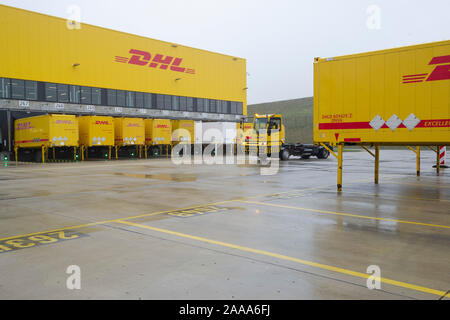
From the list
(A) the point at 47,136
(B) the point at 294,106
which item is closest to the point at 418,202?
(A) the point at 47,136

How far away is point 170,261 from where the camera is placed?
4.68 metres

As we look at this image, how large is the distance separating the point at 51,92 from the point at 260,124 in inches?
811

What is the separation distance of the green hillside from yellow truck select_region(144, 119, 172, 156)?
55.9 meters

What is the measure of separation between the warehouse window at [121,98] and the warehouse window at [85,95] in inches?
120

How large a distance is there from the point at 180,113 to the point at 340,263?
42168mm

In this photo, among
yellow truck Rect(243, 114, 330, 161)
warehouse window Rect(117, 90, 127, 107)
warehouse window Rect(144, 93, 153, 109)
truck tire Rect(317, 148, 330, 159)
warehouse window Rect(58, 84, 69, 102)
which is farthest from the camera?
warehouse window Rect(144, 93, 153, 109)

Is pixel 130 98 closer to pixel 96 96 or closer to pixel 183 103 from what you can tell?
pixel 96 96

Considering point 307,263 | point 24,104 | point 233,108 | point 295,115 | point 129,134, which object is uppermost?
point 295,115

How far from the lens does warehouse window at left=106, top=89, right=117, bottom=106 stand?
39.2 m

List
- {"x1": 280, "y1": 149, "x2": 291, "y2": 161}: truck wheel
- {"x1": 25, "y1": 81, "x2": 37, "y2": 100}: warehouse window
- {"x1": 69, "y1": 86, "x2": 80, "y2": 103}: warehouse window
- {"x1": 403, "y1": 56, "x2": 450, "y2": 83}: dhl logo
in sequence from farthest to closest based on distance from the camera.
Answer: {"x1": 69, "y1": 86, "x2": 80, "y2": 103}: warehouse window, {"x1": 25, "y1": 81, "x2": 37, "y2": 100}: warehouse window, {"x1": 280, "y1": 149, "x2": 291, "y2": 161}: truck wheel, {"x1": 403, "y1": 56, "x2": 450, "y2": 83}: dhl logo

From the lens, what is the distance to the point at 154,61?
43.3 meters

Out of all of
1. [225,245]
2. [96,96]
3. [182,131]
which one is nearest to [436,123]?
[225,245]

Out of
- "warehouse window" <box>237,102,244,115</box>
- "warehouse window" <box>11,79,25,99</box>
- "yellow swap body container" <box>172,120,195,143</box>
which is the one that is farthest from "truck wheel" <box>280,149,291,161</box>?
"warehouse window" <box>237,102,244,115</box>

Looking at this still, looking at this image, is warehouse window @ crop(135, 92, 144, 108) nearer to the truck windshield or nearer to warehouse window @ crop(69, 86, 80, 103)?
warehouse window @ crop(69, 86, 80, 103)
